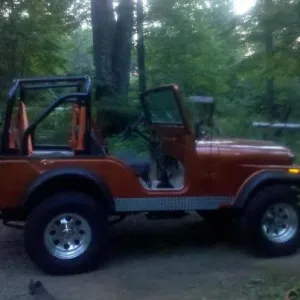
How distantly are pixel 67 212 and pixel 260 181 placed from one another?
2.24 metres

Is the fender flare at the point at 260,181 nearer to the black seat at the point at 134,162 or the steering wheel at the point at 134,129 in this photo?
the black seat at the point at 134,162

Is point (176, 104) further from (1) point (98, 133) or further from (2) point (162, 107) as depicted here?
(1) point (98, 133)

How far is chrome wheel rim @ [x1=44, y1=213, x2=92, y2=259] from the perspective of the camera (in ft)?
22.0

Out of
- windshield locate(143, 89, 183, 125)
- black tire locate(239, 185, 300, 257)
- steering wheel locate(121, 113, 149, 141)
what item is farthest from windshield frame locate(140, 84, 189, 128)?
black tire locate(239, 185, 300, 257)

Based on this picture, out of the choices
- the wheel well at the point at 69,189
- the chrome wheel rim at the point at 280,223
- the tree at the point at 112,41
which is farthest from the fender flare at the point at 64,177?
the tree at the point at 112,41

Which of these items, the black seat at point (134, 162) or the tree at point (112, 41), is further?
the tree at point (112, 41)

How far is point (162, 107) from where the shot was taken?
8.00 metres

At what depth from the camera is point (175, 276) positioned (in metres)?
6.61

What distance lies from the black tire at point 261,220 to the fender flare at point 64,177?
1.62 m

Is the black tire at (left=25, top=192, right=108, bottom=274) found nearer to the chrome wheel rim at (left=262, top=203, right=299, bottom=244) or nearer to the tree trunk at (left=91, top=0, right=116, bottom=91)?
the chrome wheel rim at (left=262, top=203, right=299, bottom=244)

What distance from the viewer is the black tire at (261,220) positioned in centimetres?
729

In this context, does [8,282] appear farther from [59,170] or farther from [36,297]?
[59,170]

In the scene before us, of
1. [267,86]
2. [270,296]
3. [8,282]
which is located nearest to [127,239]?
[8,282]

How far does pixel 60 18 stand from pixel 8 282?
27.0ft
